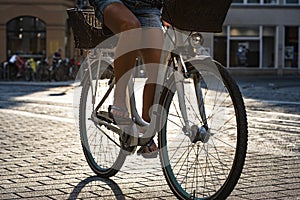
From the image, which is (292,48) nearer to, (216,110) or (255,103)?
(255,103)

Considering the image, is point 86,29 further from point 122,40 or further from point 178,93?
point 178,93

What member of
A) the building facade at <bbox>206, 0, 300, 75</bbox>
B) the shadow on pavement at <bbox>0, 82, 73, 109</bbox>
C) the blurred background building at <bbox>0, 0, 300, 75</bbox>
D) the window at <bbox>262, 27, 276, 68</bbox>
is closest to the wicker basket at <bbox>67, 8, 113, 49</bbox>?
the shadow on pavement at <bbox>0, 82, 73, 109</bbox>

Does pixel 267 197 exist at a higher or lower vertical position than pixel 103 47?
lower

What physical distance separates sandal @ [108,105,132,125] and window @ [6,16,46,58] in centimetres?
3848

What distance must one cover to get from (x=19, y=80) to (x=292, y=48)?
19768mm

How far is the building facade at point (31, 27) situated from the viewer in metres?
43.2

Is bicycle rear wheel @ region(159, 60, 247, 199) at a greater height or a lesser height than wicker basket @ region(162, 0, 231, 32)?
lesser

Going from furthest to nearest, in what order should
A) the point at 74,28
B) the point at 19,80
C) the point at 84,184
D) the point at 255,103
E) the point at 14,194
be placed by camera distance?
the point at 19,80, the point at 255,103, the point at 74,28, the point at 84,184, the point at 14,194

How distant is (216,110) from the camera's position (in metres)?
4.50

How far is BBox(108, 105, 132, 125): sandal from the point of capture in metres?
5.18

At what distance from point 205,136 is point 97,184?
1.38m

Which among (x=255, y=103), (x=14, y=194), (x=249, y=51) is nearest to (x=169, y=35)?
(x=14, y=194)

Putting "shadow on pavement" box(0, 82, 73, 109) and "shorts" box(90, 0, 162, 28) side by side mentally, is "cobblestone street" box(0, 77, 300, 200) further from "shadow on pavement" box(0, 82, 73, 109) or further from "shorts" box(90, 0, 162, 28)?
"shadow on pavement" box(0, 82, 73, 109)

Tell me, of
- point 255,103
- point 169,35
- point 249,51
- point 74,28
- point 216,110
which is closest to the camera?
point 216,110
